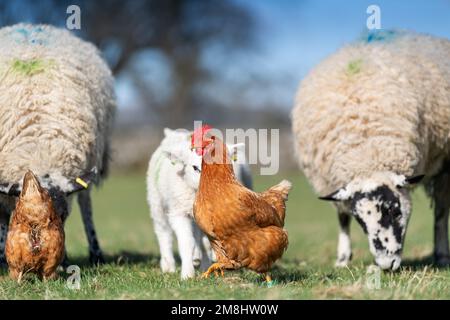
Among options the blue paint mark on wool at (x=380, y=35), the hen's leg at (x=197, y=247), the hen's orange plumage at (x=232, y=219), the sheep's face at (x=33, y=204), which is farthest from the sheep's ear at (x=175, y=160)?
the blue paint mark on wool at (x=380, y=35)

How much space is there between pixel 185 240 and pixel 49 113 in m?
1.76

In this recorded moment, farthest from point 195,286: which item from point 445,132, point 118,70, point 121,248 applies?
point 118,70

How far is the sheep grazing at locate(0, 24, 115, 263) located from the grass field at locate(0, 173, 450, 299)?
2.78 ft

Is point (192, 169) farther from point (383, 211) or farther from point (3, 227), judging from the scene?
→ point (3, 227)

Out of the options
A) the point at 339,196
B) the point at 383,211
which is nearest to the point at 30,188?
the point at 339,196

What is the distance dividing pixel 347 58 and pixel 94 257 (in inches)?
134

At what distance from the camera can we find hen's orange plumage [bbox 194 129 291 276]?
4.81 m

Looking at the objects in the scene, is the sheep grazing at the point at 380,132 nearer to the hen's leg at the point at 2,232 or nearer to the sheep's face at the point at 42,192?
the sheep's face at the point at 42,192

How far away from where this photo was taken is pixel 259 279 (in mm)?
5461

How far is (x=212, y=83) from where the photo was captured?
39219 mm

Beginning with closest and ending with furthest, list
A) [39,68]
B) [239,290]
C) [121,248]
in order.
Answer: [239,290] < [39,68] < [121,248]

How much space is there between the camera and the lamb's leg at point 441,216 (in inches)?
308

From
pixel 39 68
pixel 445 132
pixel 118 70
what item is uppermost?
pixel 118 70

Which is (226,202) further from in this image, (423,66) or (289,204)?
(289,204)
